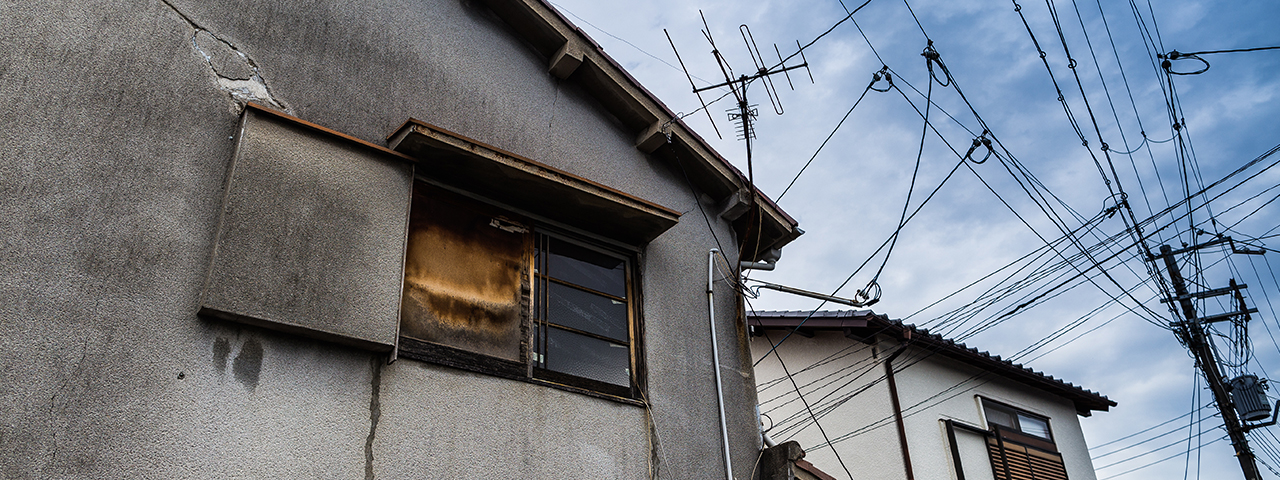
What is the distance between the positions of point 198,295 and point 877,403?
11.4m

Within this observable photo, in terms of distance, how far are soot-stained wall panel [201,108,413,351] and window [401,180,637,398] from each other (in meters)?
0.36

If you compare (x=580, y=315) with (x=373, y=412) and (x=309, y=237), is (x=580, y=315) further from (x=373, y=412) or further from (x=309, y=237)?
(x=309, y=237)

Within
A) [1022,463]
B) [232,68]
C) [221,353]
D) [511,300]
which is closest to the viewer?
[221,353]

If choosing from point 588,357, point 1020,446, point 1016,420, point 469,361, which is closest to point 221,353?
point 469,361

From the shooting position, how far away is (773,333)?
15.4m

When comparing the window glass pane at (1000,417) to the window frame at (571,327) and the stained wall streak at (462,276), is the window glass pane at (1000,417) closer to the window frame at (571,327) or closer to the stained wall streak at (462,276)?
the window frame at (571,327)

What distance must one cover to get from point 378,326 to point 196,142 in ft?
5.75

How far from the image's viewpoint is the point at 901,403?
1352 centimetres

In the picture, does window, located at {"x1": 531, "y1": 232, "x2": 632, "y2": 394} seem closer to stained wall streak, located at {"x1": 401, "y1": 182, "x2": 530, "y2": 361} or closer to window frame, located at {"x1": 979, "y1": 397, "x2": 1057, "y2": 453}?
stained wall streak, located at {"x1": 401, "y1": 182, "x2": 530, "y2": 361}

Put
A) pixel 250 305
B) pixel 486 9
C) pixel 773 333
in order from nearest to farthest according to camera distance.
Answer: pixel 250 305 < pixel 486 9 < pixel 773 333

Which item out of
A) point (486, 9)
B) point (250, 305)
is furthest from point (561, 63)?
point (250, 305)

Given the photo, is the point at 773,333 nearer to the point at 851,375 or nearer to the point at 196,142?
the point at 851,375

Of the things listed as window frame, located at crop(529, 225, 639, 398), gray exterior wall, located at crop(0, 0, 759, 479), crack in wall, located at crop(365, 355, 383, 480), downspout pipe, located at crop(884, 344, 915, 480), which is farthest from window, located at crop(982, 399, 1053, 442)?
crack in wall, located at crop(365, 355, 383, 480)

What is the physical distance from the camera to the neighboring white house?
1340 cm
